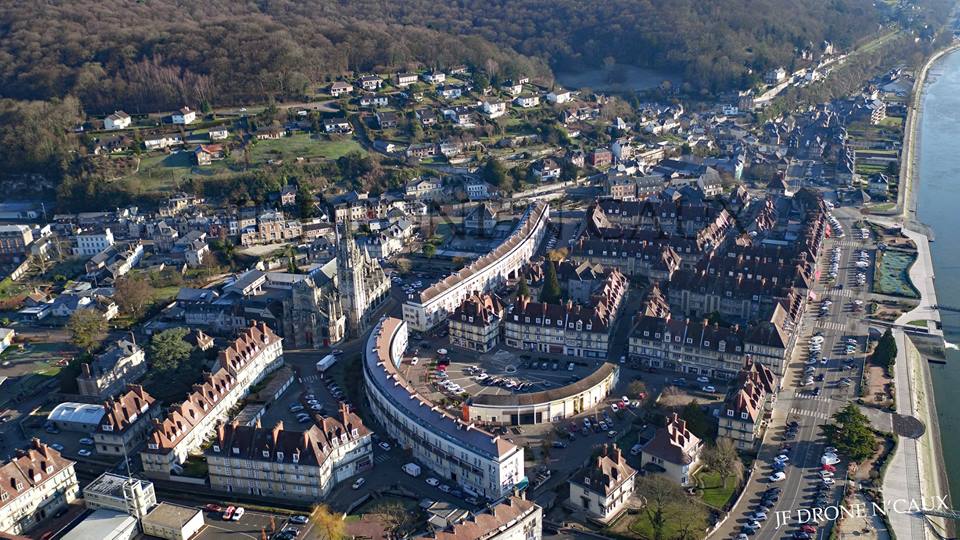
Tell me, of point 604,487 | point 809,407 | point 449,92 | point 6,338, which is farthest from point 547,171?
point 604,487

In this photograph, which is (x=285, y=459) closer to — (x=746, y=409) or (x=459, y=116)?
(x=746, y=409)

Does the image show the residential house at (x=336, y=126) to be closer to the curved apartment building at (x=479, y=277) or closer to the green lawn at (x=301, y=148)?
the green lawn at (x=301, y=148)

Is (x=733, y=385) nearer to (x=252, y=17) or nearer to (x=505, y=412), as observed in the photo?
(x=505, y=412)

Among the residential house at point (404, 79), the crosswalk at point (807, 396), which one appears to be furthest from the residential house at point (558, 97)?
the crosswalk at point (807, 396)

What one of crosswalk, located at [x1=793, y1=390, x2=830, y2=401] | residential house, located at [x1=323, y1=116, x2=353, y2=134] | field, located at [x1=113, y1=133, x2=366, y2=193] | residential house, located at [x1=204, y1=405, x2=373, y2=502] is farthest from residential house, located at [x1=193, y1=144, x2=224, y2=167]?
crosswalk, located at [x1=793, y1=390, x2=830, y2=401]

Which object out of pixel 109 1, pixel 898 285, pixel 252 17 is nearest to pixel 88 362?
pixel 898 285

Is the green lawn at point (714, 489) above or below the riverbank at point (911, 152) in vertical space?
below

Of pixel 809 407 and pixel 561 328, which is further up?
pixel 561 328
